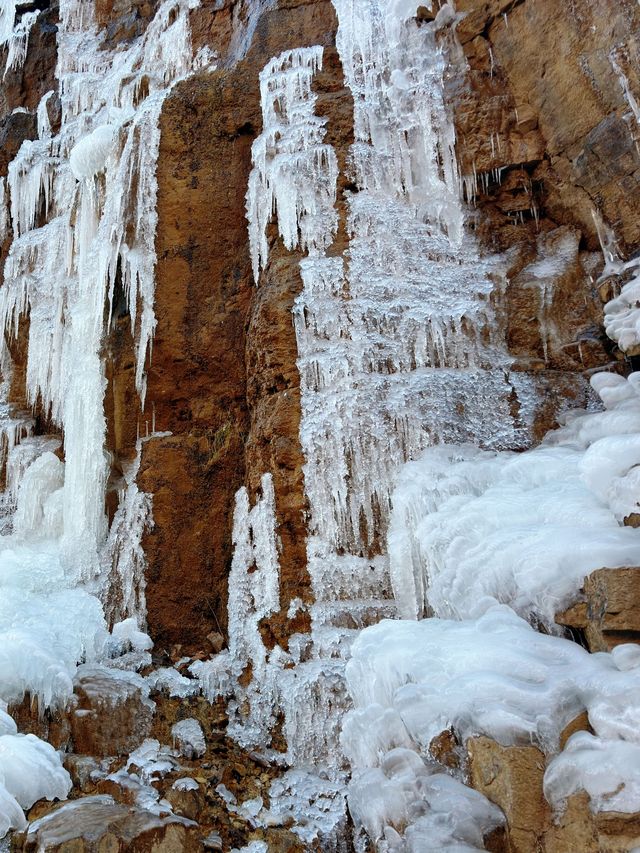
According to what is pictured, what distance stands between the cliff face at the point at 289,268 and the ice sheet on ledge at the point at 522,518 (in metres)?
0.44

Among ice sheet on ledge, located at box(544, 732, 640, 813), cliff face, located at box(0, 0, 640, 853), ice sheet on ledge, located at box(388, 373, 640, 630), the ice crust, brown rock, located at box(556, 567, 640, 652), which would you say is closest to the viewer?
ice sheet on ledge, located at box(544, 732, 640, 813)

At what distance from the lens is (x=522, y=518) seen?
13.6 ft

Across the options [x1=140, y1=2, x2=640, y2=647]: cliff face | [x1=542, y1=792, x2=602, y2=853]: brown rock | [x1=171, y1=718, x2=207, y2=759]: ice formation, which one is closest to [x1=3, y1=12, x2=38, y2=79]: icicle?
[x1=140, y1=2, x2=640, y2=647]: cliff face

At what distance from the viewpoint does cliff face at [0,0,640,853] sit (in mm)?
5988

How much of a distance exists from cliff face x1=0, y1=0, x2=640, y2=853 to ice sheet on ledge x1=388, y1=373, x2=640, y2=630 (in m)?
0.44

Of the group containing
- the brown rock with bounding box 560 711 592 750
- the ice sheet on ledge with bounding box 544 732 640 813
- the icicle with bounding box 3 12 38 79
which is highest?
the icicle with bounding box 3 12 38 79

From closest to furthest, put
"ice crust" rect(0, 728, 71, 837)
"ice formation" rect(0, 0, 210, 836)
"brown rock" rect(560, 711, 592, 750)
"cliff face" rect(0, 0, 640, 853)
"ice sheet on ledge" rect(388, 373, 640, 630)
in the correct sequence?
"brown rock" rect(560, 711, 592, 750) → "ice sheet on ledge" rect(388, 373, 640, 630) → "ice crust" rect(0, 728, 71, 837) → "ice formation" rect(0, 0, 210, 836) → "cliff face" rect(0, 0, 640, 853)

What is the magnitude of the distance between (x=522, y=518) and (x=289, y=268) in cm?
349

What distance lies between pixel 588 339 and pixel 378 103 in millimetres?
3365

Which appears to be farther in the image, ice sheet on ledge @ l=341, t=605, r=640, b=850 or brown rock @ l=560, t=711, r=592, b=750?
brown rock @ l=560, t=711, r=592, b=750

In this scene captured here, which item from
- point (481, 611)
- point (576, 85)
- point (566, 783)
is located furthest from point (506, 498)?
point (576, 85)

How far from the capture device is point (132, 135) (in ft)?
25.7

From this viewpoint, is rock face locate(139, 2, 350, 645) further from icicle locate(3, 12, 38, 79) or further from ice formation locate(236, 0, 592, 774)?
icicle locate(3, 12, 38, 79)

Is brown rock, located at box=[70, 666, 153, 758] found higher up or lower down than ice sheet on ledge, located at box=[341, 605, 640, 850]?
lower down
